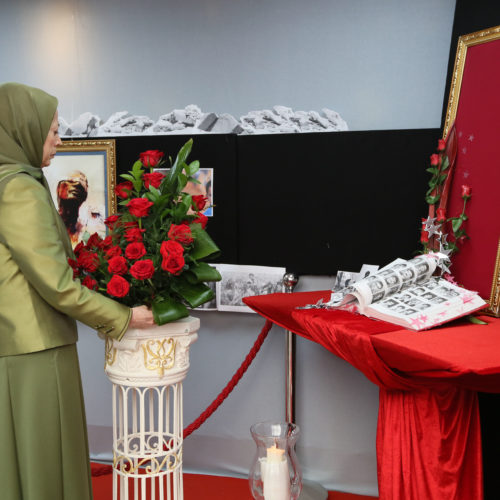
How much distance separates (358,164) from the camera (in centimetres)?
345

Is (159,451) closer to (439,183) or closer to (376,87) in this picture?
(439,183)

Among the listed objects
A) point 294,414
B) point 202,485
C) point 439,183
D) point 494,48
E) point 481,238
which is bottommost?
point 202,485

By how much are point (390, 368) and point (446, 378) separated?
0.19 metres

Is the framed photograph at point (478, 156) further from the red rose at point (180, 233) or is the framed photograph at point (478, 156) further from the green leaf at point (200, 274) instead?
the red rose at point (180, 233)

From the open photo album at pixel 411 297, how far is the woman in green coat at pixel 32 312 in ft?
3.24

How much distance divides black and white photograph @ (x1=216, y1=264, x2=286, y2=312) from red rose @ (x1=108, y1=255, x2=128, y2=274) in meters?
A: 1.48

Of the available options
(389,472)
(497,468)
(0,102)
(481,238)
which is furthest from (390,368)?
(0,102)

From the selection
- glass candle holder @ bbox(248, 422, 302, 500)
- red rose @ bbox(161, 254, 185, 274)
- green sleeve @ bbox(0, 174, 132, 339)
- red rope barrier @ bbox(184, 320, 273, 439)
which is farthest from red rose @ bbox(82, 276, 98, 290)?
red rope barrier @ bbox(184, 320, 273, 439)

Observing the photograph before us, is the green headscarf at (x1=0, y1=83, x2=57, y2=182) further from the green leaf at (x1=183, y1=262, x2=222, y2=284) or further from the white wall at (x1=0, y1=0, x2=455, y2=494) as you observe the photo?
the white wall at (x1=0, y1=0, x2=455, y2=494)

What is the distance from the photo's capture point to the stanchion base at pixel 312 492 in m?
3.42

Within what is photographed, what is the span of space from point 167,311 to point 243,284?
138cm

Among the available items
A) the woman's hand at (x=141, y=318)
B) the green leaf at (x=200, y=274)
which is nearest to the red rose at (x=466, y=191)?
the green leaf at (x=200, y=274)

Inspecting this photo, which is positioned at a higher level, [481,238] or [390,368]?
[481,238]

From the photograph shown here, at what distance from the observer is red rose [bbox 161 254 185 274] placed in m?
2.23
